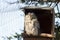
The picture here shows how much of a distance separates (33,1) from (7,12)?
50cm

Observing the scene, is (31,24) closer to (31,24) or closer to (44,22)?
(31,24)

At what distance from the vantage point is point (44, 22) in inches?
114

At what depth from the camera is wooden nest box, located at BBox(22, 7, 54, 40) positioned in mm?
2004

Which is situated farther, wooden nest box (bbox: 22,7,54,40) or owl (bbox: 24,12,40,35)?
owl (bbox: 24,12,40,35)

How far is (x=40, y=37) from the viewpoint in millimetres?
1993

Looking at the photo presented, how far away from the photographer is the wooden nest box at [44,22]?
200 cm

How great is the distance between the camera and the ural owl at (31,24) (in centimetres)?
222

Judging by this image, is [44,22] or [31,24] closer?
[31,24]

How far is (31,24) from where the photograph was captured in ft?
7.56

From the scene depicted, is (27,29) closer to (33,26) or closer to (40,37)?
(33,26)

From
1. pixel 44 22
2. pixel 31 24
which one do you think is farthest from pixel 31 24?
pixel 44 22

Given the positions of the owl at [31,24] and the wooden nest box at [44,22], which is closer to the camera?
the wooden nest box at [44,22]

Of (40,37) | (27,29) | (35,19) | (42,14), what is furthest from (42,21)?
(40,37)

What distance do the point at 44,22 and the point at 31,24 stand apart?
614 mm
